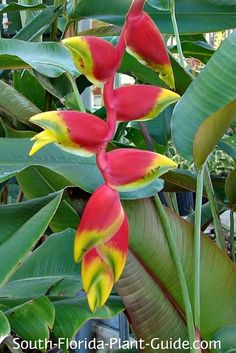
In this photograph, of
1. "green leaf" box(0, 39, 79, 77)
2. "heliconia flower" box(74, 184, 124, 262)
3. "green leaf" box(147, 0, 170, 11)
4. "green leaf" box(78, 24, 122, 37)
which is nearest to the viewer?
"heliconia flower" box(74, 184, 124, 262)

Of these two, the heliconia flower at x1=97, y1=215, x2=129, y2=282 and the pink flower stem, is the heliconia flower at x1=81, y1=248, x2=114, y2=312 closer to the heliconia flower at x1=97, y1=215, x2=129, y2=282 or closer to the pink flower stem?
the heliconia flower at x1=97, y1=215, x2=129, y2=282

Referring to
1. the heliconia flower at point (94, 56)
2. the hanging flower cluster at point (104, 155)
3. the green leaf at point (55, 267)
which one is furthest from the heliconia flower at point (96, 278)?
the green leaf at point (55, 267)

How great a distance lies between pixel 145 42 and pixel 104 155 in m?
0.10

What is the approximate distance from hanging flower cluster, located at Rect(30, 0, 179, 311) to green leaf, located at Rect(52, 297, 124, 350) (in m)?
0.27

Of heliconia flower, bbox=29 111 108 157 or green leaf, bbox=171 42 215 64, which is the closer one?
heliconia flower, bbox=29 111 108 157

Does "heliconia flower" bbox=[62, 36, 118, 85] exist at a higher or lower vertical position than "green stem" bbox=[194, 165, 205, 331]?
higher

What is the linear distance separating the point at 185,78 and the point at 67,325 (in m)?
0.33

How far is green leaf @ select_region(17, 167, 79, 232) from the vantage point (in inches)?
24.9

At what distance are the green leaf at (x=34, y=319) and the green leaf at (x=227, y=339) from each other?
18 cm

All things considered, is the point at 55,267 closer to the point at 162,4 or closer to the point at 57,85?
the point at 57,85

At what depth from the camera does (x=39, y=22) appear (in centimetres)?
65

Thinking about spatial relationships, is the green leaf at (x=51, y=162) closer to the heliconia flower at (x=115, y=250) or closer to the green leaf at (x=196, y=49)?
the heliconia flower at (x=115, y=250)

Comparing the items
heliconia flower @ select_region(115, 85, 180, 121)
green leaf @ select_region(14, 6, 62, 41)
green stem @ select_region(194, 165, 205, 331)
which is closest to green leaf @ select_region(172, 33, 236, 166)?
green stem @ select_region(194, 165, 205, 331)

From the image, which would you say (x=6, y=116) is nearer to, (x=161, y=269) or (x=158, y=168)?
(x=161, y=269)
